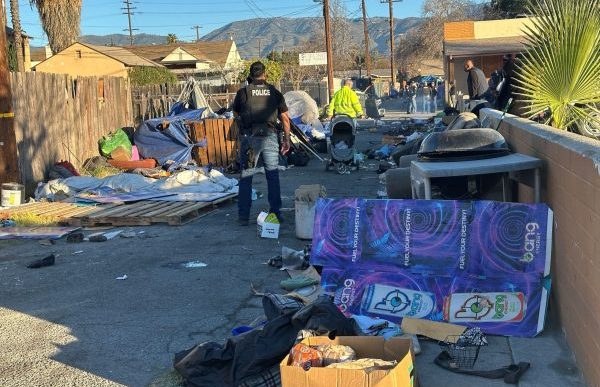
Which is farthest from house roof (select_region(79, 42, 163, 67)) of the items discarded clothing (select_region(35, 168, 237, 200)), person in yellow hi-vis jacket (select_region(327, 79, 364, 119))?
discarded clothing (select_region(35, 168, 237, 200))

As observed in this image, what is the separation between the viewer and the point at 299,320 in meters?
4.36

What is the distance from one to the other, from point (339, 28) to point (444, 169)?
9254cm

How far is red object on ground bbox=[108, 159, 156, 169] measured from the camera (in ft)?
49.8

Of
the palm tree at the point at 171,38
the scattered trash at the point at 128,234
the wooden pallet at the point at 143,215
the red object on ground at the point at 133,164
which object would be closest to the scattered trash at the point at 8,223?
the wooden pallet at the point at 143,215

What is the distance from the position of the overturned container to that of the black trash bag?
3529 mm

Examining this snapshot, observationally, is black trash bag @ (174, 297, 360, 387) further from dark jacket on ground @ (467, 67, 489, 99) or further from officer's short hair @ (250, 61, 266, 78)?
dark jacket on ground @ (467, 67, 489, 99)

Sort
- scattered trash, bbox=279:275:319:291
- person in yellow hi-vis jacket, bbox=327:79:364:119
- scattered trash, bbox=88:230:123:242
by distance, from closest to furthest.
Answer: scattered trash, bbox=279:275:319:291 < scattered trash, bbox=88:230:123:242 < person in yellow hi-vis jacket, bbox=327:79:364:119

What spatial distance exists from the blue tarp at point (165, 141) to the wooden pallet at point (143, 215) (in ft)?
17.2

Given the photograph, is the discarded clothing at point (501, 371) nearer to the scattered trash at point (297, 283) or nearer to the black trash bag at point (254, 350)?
the black trash bag at point (254, 350)

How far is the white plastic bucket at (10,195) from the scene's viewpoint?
11.0 m

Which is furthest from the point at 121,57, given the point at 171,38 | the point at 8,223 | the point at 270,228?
the point at 171,38

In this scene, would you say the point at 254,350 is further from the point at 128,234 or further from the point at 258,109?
the point at 258,109

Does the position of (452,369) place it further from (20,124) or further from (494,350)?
(20,124)

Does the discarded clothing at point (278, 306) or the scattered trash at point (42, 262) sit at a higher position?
the discarded clothing at point (278, 306)
